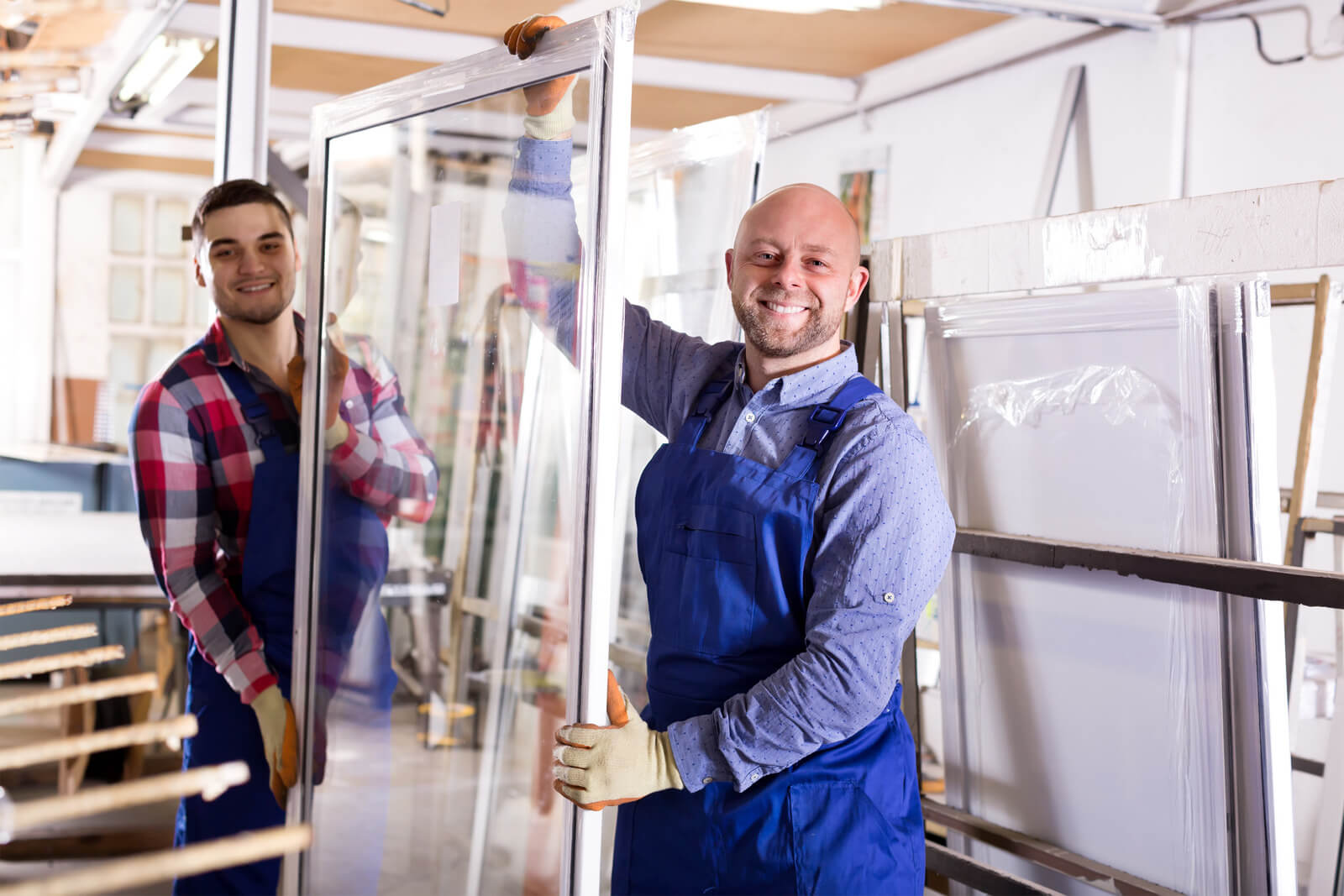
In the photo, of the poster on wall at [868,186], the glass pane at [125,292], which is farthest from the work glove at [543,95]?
the poster on wall at [868,186]

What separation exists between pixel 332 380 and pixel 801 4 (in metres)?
1.96

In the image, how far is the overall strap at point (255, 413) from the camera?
5.81 feet

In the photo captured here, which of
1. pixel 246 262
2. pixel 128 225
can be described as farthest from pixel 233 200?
pixel 128 225

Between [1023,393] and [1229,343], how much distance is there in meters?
0.32

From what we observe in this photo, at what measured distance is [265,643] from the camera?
1.81m

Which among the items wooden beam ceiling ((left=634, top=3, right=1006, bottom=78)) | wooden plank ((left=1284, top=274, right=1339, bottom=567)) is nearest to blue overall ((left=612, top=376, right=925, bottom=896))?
wooden plank ((left=1284, top=274, right=1339, bottom=567))

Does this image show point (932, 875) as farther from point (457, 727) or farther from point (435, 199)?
point (435, 199)

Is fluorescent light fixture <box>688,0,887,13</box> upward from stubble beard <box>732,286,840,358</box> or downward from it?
upward

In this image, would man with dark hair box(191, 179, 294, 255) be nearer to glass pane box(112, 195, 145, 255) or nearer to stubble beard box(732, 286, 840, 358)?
stubble beard box(732, 286, 840, 358)

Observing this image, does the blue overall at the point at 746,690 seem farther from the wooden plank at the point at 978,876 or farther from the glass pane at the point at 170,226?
the glass pane at the point at 170,226

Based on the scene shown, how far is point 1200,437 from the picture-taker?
5.02 ft

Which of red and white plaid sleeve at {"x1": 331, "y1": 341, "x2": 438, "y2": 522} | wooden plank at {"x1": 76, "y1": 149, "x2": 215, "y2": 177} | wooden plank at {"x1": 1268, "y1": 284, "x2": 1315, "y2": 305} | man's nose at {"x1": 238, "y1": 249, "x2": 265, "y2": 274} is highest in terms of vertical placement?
wooden plank at {"x1": 76, "y1": 149, "x2": 215, "y2": 177}

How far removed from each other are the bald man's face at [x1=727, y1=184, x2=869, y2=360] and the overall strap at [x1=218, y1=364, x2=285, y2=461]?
0.84 metres

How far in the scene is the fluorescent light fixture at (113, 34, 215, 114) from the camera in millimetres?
2926
